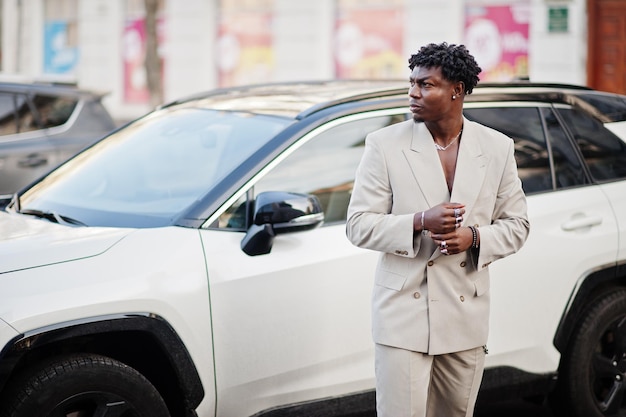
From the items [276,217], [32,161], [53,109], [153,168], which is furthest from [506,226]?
[53,109]

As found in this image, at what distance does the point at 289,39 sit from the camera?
1817 centimetres

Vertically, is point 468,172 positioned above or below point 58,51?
below

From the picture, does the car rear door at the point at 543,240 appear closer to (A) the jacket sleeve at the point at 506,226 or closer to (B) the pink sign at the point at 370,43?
(A) the jacket sleeve at the point at 506,226

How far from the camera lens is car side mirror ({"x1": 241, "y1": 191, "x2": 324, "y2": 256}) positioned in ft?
12.2

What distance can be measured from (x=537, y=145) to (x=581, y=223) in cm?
43

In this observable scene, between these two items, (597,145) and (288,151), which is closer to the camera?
(288,151)

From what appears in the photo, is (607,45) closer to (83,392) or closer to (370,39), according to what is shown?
(370,39)

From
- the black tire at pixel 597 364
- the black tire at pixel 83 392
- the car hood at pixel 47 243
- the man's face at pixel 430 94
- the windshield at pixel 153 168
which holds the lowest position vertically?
the black tire at pixel 597 364

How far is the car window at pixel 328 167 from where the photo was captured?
410cm

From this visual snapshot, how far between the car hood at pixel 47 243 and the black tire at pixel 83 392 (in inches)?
14.1

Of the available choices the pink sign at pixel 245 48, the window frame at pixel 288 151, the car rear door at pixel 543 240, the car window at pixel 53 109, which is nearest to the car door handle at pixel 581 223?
the car rear door at pixel 543 240

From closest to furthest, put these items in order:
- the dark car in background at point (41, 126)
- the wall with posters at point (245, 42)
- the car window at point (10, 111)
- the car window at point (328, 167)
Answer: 1. the car window at point (328, 167)
2. the dark car in background at point (41, 126)
3. the car window at point (10, 111)
4. the wall with posters at point (245, 42)

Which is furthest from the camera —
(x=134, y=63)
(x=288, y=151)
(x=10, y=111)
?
(x=134, y=63)

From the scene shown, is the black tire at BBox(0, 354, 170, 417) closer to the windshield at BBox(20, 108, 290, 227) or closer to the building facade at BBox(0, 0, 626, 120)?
the windshield at BBox(20, 108, 290, 227)
